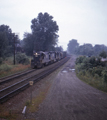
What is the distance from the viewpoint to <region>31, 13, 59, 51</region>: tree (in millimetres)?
49750

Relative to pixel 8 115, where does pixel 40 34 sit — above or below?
above

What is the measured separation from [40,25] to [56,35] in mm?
8291

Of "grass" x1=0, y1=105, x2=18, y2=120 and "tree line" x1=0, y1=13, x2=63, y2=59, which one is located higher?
"tree line" x1=0, y1=13, x2=63, y2=59

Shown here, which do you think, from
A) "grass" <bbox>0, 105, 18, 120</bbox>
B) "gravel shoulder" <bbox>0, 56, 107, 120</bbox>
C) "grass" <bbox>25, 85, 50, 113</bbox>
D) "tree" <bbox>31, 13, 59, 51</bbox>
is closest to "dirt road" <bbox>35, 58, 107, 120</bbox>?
"gravel shoulder" <bbox>0, 56, 107, 120</bbox>

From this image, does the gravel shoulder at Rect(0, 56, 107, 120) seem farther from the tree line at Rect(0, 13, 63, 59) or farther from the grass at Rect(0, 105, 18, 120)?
the tree line at Rect(0, 13, 63, 59)

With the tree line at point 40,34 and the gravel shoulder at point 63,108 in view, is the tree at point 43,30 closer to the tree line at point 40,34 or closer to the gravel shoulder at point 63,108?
the tree line at point 40,34

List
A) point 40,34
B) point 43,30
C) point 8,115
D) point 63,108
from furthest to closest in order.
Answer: point 43,30, point 40,34, point 63,108, point 8,115

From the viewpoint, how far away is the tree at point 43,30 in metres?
49.8

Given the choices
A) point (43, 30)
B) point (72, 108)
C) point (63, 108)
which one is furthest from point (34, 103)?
point (43, 30)

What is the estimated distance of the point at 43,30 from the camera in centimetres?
5094

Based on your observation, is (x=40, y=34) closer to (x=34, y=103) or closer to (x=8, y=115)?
(x=34, y=103)

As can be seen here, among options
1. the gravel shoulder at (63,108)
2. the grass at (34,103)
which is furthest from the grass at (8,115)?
the grass at (34,103)

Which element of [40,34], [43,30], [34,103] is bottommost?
[34,103]

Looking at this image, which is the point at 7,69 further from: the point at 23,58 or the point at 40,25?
the point at 40,25
